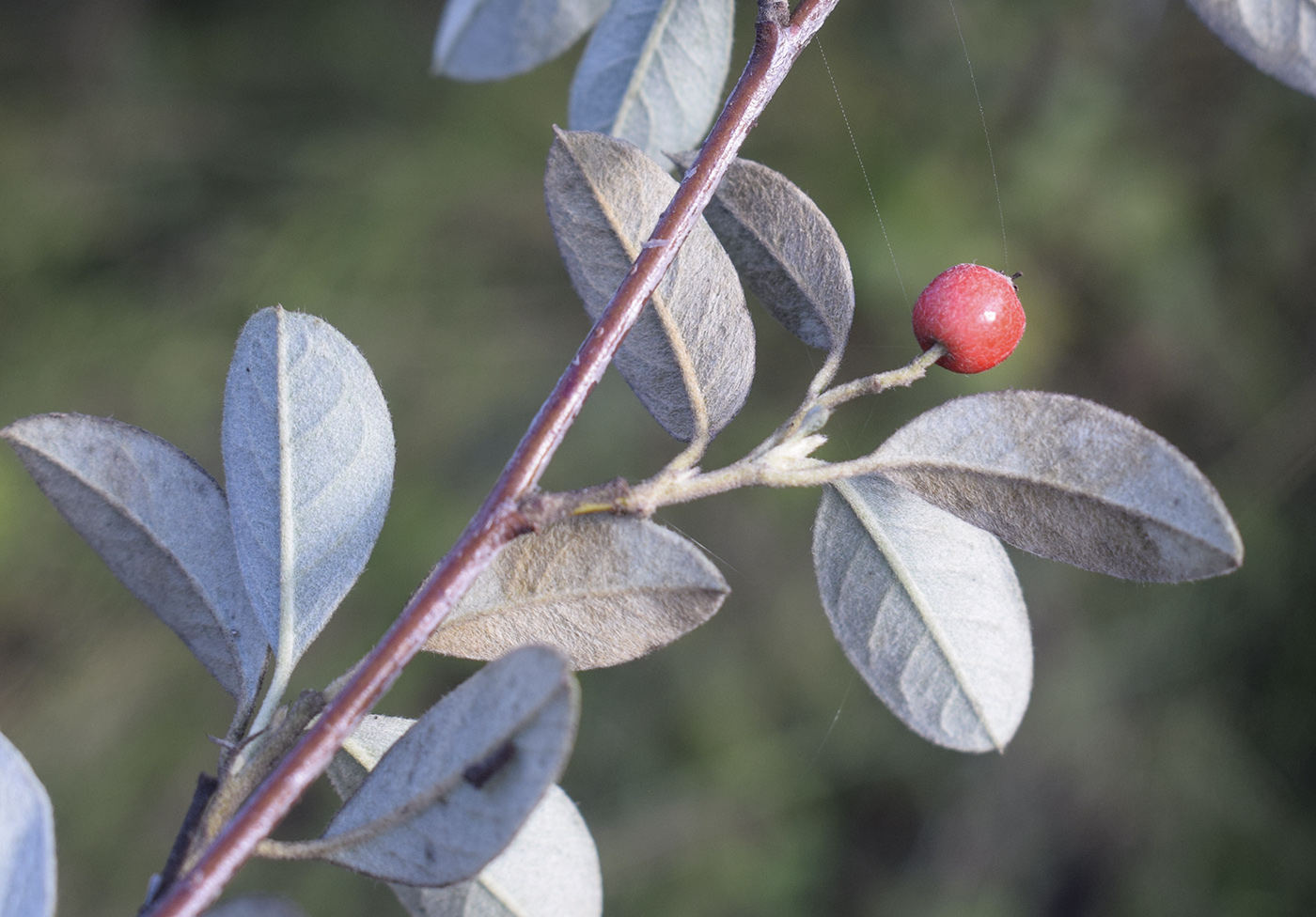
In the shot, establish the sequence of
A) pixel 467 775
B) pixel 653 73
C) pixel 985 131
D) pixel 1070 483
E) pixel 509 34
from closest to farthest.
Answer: pixel 467 775
pixel 1070 483
pixel 653 73
pixel 509 34
pixel 985 131

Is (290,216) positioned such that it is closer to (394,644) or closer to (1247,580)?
(394,644)

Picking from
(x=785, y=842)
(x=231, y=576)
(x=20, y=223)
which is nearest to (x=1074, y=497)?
(x=231, y=576)

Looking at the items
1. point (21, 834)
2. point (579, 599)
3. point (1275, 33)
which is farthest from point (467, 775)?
point (1275, 33)

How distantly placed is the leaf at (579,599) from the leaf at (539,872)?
0.31 ft

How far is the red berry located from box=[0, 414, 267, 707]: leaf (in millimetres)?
511

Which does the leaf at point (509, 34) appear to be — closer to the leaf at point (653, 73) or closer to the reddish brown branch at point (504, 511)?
the leaf at point (653, 73)

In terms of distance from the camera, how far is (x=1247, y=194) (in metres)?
2.28

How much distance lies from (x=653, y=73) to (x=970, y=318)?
1.41ft

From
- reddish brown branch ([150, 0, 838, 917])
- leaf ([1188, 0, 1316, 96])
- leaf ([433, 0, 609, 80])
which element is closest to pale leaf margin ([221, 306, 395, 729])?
reddish brown branch ([150, 0, 838, 917])

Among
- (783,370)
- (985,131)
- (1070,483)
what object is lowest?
(783,370)

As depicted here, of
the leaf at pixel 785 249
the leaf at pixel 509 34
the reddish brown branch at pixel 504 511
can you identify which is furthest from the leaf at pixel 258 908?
the leaf at pixel 509 34

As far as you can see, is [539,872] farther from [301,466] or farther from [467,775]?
[301,466]

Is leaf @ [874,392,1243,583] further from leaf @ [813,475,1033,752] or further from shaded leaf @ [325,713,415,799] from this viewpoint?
shaded leaf @ [325,713,415,799]

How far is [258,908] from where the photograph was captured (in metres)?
0.49
